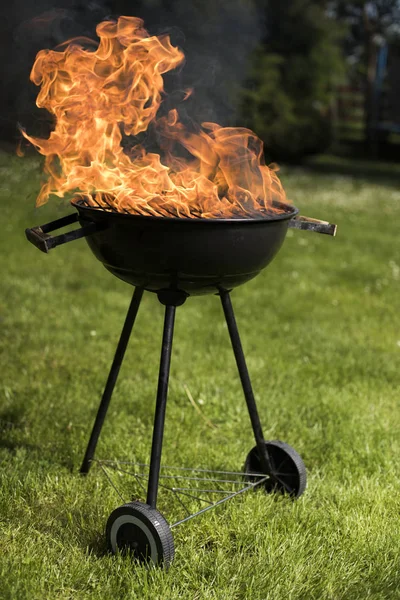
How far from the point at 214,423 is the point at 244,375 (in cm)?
92

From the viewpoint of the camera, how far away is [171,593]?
224cm

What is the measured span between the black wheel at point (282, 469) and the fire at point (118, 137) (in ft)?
3.41

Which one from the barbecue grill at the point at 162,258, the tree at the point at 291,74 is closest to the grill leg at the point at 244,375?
the barbecue grill at the point at 162,258

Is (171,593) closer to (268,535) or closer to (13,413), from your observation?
(268,535)

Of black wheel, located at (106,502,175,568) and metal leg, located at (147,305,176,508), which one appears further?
metal leg, located at (147,305,176,508)

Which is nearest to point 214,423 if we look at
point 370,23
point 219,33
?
point 219,33

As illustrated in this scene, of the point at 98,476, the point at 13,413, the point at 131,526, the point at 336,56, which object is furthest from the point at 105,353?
the point at 336,56

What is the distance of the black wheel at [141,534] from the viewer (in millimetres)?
2271

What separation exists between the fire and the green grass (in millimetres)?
760

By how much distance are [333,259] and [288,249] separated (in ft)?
1.97

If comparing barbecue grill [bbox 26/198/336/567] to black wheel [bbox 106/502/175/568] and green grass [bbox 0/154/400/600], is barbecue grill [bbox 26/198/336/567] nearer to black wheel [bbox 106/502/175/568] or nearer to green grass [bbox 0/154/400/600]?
black wheel [bbox 106/502/175/568]

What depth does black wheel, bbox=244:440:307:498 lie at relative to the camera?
2.87 meters

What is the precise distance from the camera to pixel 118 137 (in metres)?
2.77

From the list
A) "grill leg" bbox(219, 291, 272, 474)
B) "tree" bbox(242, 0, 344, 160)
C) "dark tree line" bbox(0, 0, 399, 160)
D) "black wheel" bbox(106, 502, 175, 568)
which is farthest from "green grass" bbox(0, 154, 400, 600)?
"tree" bbox(242, 0, 344, 160)
